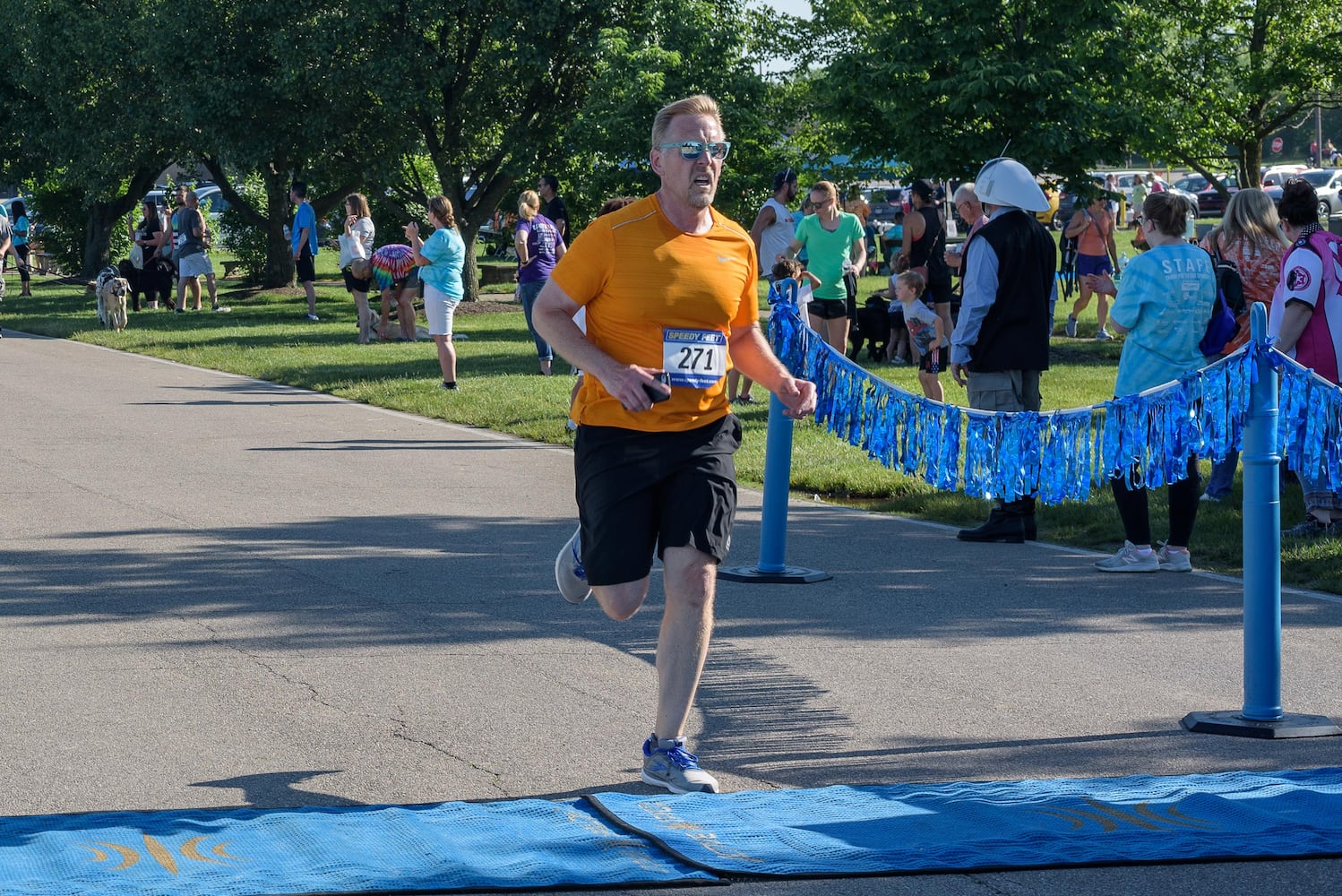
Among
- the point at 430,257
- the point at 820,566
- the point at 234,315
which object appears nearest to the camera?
the point at 820,566

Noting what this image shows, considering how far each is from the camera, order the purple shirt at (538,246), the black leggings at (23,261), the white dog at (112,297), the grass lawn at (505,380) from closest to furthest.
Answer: the grass lawn at (505,380), the purple shirt at (538,246), the white dog at (112,297), the black leggings at (23,261)

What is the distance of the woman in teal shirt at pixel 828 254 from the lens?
1459 cm

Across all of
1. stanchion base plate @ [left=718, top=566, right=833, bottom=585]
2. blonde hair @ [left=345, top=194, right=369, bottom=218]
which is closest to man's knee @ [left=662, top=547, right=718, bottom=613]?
stanchion base plate @ [left=718, top=566, right=833, bottom=585]

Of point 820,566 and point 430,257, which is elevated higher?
point 430,257

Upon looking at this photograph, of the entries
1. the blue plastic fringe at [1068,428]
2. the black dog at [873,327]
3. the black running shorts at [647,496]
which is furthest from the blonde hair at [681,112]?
the black dog at [873,327]

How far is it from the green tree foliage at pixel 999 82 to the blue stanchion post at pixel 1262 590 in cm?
1248

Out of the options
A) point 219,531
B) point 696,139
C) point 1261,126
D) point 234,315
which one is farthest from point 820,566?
point 1261,126

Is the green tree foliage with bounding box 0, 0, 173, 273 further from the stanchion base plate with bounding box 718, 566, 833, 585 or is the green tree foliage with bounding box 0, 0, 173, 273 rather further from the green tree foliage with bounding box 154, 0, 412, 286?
the stanchion base plate with bounding box 718, 566, 833, 585

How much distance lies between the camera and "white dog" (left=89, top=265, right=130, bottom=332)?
23.5m

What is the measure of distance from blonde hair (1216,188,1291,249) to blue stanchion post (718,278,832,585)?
3152 mm

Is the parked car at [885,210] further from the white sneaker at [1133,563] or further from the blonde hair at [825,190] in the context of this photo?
the white sneaker at [1133,563]

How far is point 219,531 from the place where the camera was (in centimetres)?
926

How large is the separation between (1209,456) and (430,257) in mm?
10732

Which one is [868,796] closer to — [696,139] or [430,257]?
[696,139]
